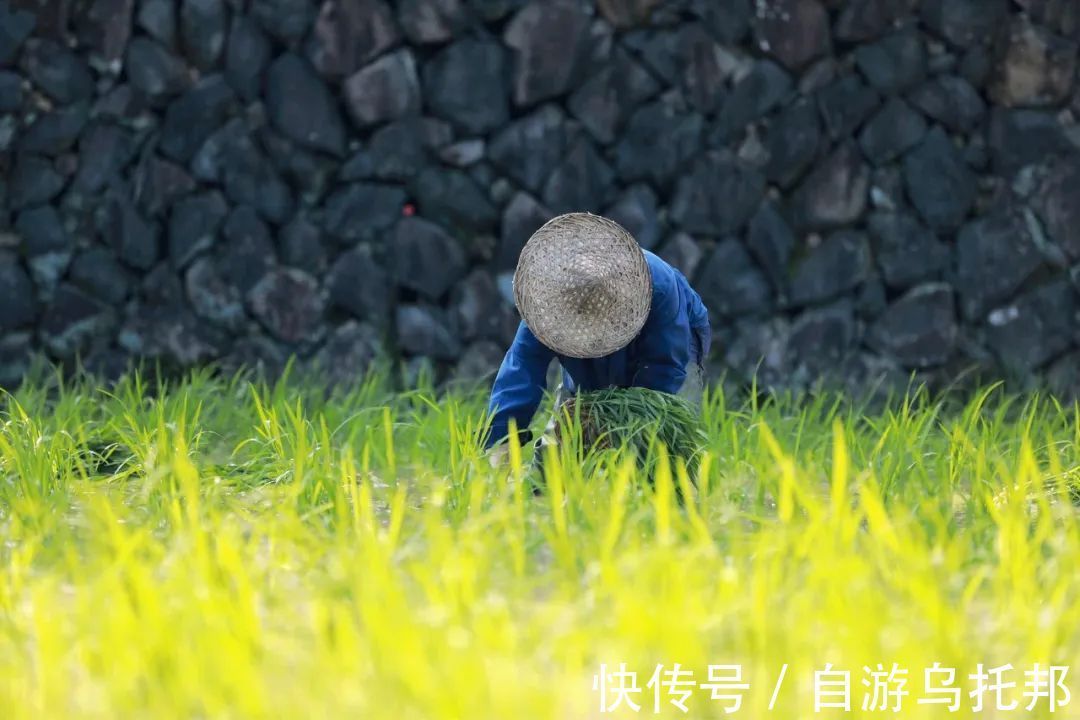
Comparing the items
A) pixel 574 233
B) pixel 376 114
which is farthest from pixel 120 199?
pixel 574 233

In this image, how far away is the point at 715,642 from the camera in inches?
67.7

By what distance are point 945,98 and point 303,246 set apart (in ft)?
7.27

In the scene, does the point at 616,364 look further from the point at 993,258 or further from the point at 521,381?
the point at 993,258

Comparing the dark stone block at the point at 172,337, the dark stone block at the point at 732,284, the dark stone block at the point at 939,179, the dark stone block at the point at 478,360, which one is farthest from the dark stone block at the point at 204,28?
the dark stone block at the point at 939,179

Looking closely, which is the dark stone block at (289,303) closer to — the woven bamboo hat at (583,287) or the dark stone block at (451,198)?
the dark stone block at (451,198)

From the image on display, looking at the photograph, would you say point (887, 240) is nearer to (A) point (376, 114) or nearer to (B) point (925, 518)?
(A) point (376, 114)

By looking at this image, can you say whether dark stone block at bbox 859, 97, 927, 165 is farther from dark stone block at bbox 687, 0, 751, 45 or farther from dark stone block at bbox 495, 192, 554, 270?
dark stone block at bbox 495, 192, 554, 270

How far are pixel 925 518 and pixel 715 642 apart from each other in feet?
2.22

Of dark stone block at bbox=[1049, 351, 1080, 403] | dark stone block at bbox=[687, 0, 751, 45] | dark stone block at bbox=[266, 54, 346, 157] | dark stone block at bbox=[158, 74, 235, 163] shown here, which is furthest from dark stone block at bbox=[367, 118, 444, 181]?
dark stone block at bbox=[1049, 351, 1080, 403]

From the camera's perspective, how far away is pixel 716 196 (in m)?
4.05

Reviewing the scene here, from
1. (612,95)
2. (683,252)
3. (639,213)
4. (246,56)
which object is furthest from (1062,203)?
(246,56)

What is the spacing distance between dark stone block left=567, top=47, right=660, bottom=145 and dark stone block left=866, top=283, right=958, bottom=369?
1104mm

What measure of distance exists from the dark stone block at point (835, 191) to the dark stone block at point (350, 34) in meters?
1.47

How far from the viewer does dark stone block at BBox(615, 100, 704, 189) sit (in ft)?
13.2
